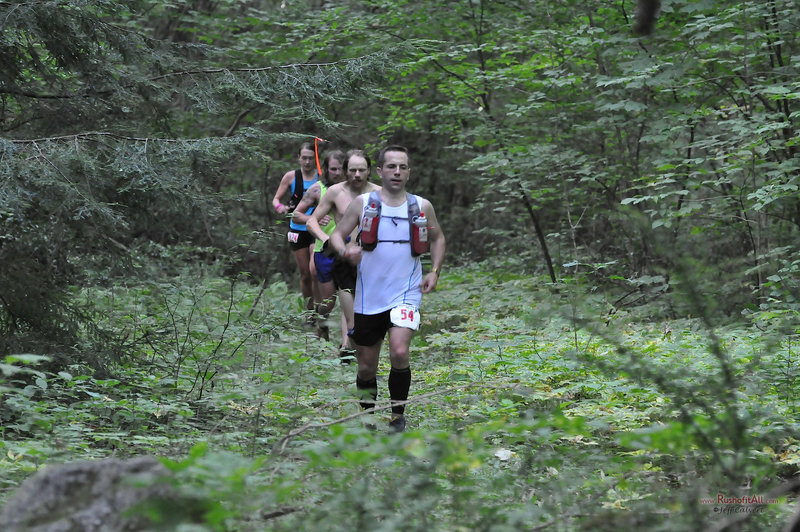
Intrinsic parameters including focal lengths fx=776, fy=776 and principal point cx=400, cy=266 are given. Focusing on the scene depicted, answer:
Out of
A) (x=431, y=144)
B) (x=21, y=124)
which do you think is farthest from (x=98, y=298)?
(x=431, y=144)

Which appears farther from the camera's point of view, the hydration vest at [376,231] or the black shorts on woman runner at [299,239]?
the black shorts on woman runner at [299,239]

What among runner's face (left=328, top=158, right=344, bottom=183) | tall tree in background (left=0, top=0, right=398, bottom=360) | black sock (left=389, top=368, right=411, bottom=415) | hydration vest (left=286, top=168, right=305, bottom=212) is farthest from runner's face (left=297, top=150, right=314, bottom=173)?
black sock (left=389, top=368, right=411, bottom=415)

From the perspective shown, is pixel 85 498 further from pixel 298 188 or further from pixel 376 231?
pixel 298 188

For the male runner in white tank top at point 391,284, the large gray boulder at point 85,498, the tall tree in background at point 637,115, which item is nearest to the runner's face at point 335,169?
the tall tree in background at point 637,115

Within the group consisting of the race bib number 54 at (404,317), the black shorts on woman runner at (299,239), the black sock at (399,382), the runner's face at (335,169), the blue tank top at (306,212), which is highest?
the runner's face at (335,169)

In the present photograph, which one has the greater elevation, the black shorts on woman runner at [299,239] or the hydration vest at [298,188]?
the hydration vest at [298,188]

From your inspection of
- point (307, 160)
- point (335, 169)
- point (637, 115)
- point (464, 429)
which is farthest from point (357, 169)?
point (637, 115)

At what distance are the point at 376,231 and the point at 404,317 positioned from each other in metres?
0.70

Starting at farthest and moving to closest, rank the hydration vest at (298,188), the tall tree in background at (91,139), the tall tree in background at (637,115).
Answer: the hydration vest at (298,188) < the tall tree in background at (637,115) < the tall tree in background at (91,139)

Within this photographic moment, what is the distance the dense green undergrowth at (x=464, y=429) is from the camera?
2980 mm

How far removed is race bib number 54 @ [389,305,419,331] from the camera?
5.95m

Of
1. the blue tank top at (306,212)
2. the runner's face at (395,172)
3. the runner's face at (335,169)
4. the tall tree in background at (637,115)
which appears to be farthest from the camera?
the blue tank top at (306,212)

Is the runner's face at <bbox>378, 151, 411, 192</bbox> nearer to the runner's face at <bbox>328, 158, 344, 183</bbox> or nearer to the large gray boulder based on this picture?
the runner's face at <bbox>328, 158, 344, 183</bbox>

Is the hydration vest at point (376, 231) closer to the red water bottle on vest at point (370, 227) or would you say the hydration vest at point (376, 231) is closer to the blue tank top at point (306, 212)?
the red water bottle on vest at point (370, 227)
